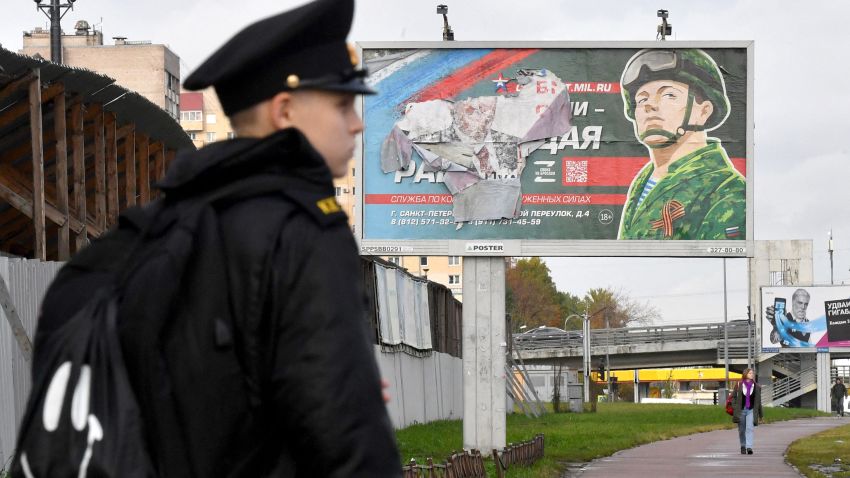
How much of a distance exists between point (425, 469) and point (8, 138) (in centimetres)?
1393

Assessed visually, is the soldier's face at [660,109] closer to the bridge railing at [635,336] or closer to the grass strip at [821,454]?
the grass strip at [821,454]

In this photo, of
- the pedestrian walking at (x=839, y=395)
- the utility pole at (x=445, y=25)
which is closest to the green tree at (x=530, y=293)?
the pedestrian walking at (x=839, y=395)

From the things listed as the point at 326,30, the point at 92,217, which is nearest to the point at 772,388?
the point at 92,217

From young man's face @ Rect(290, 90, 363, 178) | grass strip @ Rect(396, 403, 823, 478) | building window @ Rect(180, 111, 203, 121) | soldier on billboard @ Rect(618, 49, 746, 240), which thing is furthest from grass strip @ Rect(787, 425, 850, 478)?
building window @ Rect(180, 111, 203, 121)

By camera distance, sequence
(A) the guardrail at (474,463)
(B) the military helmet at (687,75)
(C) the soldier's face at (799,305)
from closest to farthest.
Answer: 1. (A) the guardrail at (474,463)
2. (B) the military helmet at (687,75)
3. (C) the soldier's face at (799,305)

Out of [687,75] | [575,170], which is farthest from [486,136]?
[687,75]

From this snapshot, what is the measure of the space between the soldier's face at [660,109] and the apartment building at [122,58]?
7560 cm

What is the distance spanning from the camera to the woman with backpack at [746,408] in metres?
29.0

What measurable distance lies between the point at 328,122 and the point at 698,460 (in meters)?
25.4

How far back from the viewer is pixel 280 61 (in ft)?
8.82

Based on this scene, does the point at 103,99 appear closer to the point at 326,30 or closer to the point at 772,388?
the point at 326,30

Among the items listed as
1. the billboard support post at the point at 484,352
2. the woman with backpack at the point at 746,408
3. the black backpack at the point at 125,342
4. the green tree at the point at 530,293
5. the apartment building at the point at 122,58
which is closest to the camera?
the black backpack at the point at 125,342

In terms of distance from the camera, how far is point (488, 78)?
81.5 ft

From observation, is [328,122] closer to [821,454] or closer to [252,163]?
[252,163]
